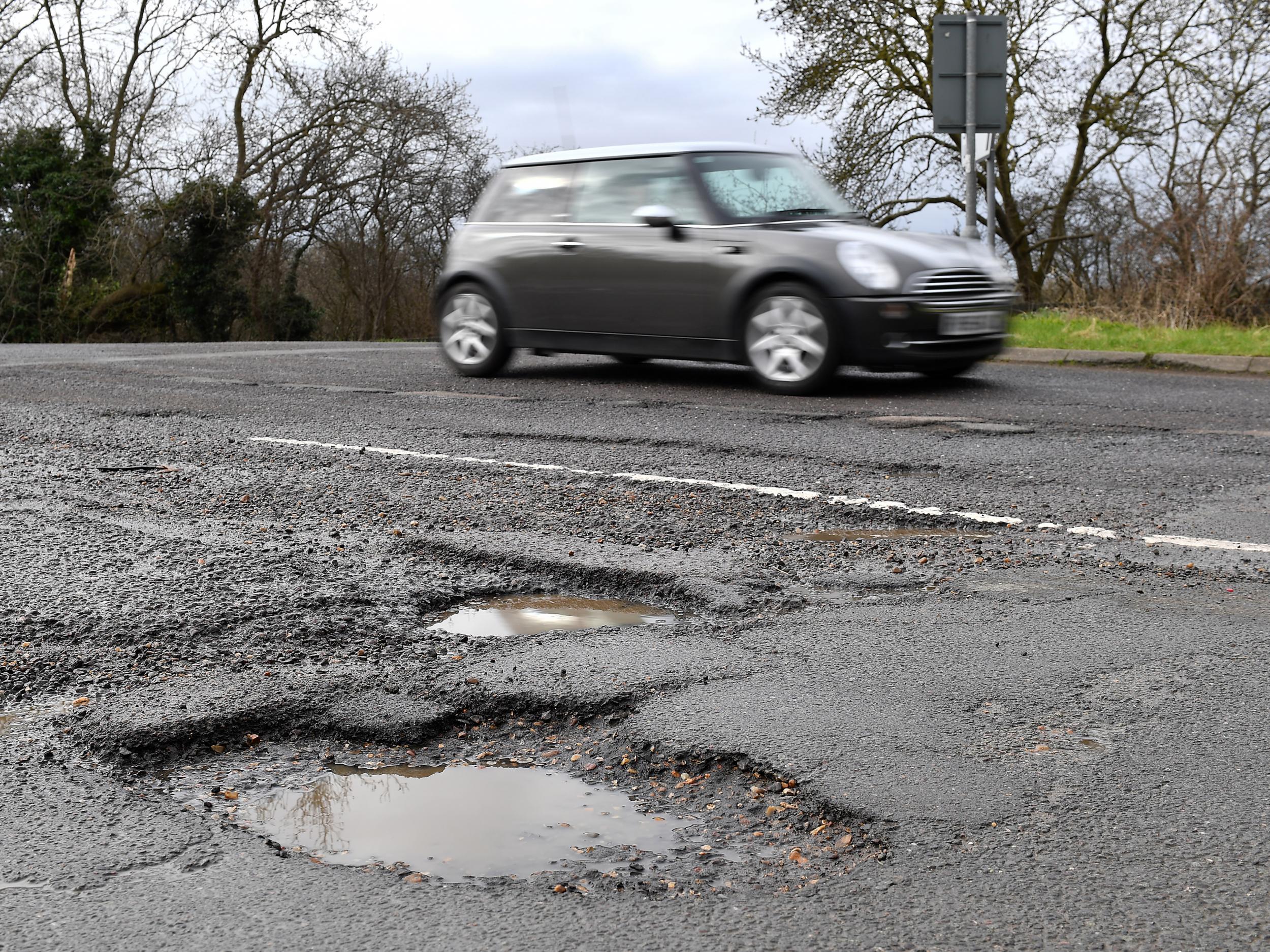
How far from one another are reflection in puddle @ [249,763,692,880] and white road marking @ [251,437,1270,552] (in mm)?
2674

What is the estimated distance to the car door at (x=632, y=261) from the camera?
9062 mm

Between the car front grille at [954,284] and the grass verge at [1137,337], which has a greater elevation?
the car front grille at [954,284]

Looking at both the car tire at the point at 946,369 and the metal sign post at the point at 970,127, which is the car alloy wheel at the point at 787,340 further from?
the metal sign post at the point at 970,127

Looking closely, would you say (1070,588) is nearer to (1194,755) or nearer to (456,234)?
(1194,755)

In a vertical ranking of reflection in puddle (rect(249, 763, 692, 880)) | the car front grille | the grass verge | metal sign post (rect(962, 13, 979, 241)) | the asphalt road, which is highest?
metal sign post (rect(962, 13, 979, 241))

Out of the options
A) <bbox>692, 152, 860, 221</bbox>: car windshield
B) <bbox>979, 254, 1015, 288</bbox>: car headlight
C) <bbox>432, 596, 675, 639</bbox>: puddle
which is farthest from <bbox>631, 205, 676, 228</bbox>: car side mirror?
<bbox>432, 596, 675, 639</bbox>: puddle

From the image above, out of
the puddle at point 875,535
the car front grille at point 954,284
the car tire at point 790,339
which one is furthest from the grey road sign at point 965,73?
the puddle at point 875,535

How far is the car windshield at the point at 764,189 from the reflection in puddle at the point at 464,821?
6.94 metres

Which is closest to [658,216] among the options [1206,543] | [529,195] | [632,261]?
[632,261]

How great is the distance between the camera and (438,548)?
14.3 feet

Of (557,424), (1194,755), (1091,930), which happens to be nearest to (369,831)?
(1091,930)

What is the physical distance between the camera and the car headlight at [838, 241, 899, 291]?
8.34 m

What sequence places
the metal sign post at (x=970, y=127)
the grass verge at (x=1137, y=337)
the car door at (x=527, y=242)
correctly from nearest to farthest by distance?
the car door at (x=527, y=242), the grass verge at (x=1137, y=337), the metal sign post at (x=970, y=127)

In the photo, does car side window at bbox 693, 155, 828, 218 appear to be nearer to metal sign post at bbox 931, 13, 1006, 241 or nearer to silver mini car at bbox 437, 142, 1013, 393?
silver mini car at bbox 437, 142, 1013, 393
